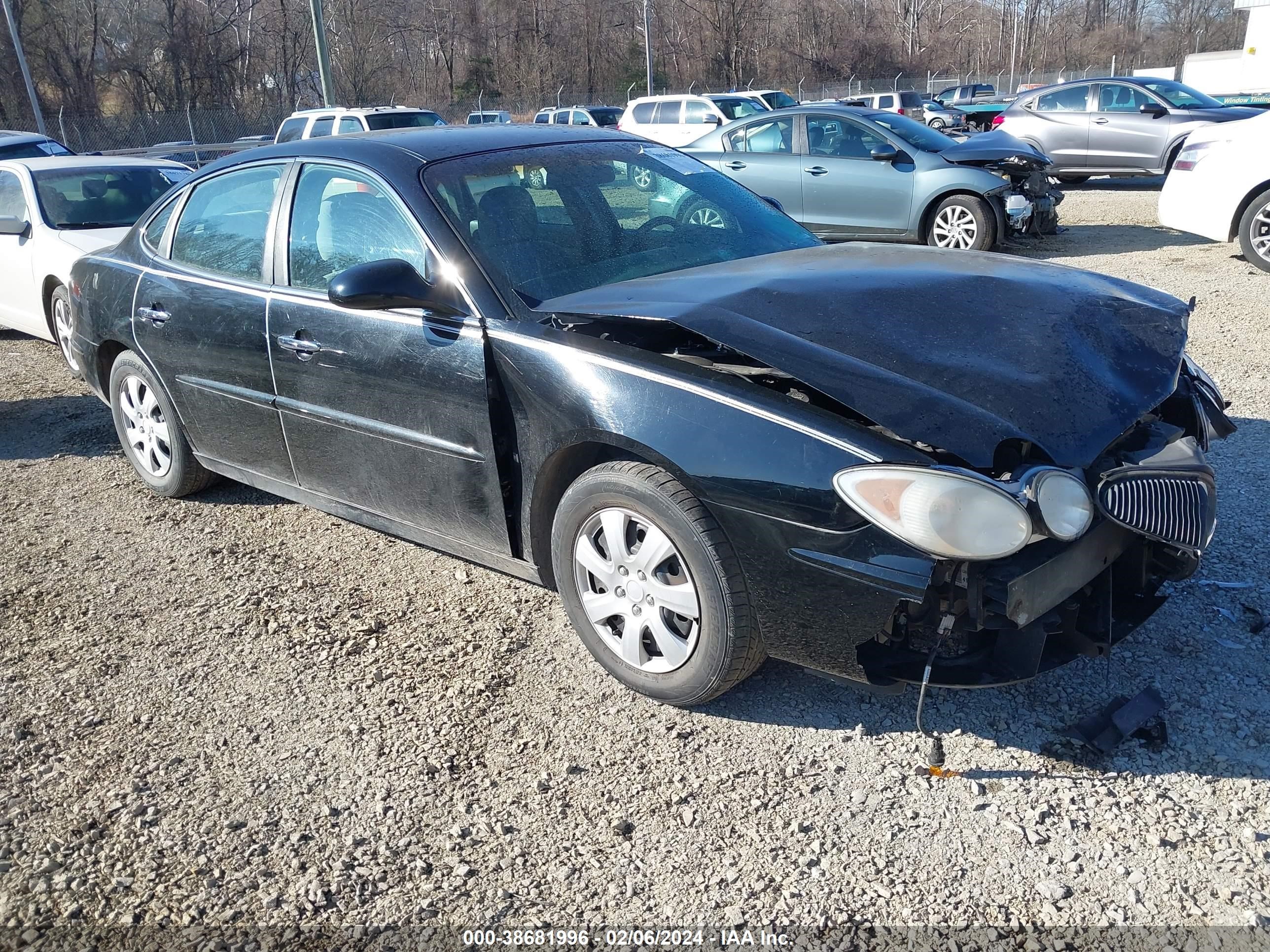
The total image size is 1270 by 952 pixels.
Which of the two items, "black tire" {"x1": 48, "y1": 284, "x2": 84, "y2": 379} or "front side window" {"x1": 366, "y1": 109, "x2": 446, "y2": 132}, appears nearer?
"black tire" {"x1": 48, "y1": 284, "x2": 84, "y2": 379}

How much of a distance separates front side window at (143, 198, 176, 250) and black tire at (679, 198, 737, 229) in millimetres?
2523

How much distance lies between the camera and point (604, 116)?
2798 centimetres

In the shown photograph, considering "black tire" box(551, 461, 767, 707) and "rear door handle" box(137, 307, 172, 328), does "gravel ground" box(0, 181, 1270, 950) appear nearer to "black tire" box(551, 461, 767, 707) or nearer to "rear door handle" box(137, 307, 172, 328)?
"black tire" box(551, 461, 767, 707)

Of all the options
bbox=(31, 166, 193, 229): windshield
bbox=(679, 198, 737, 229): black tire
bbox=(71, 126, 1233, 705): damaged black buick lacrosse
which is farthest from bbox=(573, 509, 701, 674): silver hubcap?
bbox=(31, 166, 193, 229): windshield

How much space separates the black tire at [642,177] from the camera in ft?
13.4

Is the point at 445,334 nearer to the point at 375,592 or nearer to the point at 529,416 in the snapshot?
the point at 529,416

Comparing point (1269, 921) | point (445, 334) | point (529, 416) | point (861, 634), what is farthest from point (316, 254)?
point (1269, 921)

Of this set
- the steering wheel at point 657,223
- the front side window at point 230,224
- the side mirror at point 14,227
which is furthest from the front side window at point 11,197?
the steering wheel at point 657,223

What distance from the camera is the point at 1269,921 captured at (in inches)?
88.0

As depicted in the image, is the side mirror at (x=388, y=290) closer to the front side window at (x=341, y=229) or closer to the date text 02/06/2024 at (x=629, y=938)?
the front side window at (x=341, y=229)

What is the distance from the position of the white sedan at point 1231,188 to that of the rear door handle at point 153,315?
891 centimetres

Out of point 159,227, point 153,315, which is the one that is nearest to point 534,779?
point 153,315

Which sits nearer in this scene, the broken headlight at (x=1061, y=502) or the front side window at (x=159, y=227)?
the broken headlight at (x=1061, y=502)

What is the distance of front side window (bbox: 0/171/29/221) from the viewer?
26.1 feet
